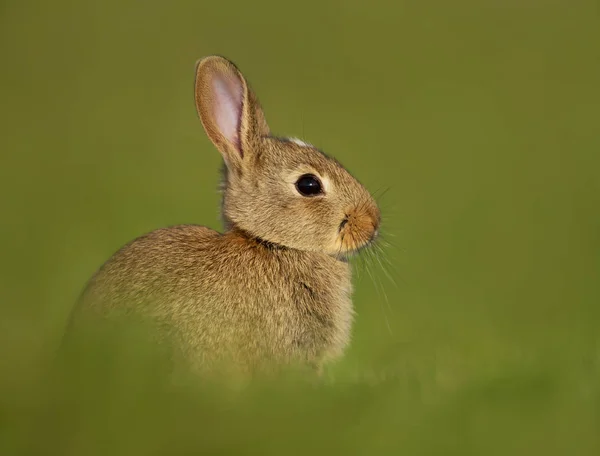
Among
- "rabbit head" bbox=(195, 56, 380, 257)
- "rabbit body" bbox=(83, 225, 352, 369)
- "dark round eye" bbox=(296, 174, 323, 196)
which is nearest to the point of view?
"rabbit body" bbox=(83, 225, 352, 369)

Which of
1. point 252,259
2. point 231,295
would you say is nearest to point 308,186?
point 252,259

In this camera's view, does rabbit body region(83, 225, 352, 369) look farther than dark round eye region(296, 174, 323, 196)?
No

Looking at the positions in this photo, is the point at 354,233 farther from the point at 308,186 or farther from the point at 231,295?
the point at 231,295

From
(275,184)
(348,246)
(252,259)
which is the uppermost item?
(275,184)

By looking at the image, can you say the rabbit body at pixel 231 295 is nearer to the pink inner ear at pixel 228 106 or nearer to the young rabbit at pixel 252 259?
the young rabbit at pixel 252 259

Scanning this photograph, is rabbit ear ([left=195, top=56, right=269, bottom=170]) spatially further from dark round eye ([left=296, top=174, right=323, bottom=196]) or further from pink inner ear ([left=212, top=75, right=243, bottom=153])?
dark round eye ([left=296, top=174, right=323, bottom=196])

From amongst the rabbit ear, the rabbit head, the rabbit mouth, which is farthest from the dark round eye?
the rabbit ear

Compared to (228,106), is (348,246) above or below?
below

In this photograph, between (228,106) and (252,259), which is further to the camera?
(228,106)
